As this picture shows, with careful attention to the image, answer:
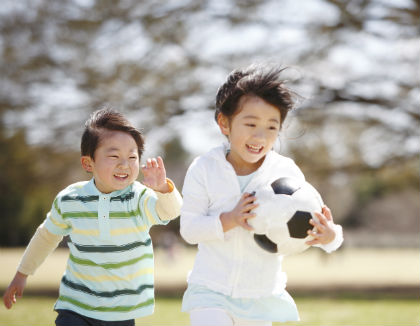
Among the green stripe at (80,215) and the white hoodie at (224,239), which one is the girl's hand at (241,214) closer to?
the white hoodie at (224,239)

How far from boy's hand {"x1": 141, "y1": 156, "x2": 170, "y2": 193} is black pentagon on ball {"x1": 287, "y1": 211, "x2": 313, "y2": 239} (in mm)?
707

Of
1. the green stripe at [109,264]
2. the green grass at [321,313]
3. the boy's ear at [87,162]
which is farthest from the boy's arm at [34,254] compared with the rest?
the green grass at [321,313]

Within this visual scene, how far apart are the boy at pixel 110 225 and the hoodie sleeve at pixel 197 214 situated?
0.46ft

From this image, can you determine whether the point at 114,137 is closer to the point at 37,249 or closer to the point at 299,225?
the point at 37,249

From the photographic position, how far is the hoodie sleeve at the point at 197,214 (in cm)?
297

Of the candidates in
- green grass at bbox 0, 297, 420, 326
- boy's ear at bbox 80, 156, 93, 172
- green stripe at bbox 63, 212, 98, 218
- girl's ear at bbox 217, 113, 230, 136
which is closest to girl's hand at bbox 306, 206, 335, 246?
girl's ear at bbox 217, 113, 230, 136

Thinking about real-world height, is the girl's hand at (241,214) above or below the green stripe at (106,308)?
above

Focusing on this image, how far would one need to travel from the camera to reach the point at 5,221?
3559 cm

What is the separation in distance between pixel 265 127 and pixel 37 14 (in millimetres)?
10892

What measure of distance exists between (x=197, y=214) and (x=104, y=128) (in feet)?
2.69

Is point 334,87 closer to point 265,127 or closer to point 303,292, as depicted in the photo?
point 303,292

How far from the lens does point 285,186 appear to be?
3078 millimetres

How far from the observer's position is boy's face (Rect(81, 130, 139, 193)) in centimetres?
335

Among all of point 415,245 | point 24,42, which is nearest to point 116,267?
point 24,42
